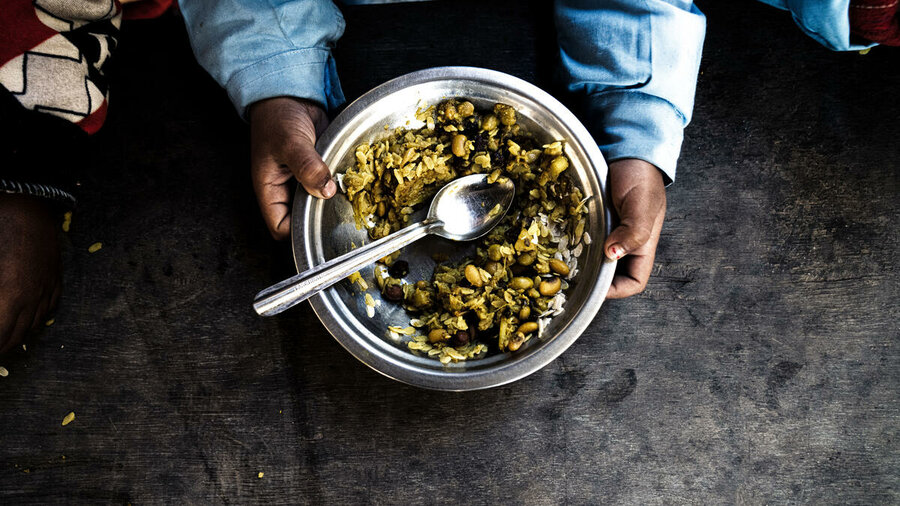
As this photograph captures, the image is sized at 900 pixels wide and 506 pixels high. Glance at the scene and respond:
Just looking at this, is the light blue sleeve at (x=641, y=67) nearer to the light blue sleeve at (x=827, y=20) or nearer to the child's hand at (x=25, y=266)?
the light blue sleeve at (x=827, y=20)

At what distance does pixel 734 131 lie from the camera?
5.17ft

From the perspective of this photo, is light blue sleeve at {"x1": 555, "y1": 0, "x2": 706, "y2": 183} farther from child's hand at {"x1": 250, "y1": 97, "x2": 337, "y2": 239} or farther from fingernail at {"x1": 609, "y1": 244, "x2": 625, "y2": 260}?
child's hand at {"x1": 250, "y1": 97, "x2": 337, "y2": 239}

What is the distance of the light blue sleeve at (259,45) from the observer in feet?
4.40

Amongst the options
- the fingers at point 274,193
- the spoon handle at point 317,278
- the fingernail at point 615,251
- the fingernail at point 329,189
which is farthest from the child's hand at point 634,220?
the fingers at point 274,193

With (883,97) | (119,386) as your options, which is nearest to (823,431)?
(883,97)

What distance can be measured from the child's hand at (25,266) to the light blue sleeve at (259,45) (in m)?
0.59

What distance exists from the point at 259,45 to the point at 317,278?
625mm

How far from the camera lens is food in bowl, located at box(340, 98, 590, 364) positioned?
1276 mm

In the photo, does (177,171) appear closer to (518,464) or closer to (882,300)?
(518,464)

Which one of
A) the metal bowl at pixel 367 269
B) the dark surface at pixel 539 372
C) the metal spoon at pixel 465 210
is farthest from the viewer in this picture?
the dark surface at pixel 539 372

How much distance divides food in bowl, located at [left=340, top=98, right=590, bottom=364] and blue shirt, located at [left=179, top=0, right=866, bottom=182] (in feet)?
0.69

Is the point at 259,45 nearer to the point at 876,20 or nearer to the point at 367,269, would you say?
the point at 367,269

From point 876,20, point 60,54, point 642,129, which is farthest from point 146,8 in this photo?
point 876,20

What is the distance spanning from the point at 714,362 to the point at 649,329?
0.19 meters
